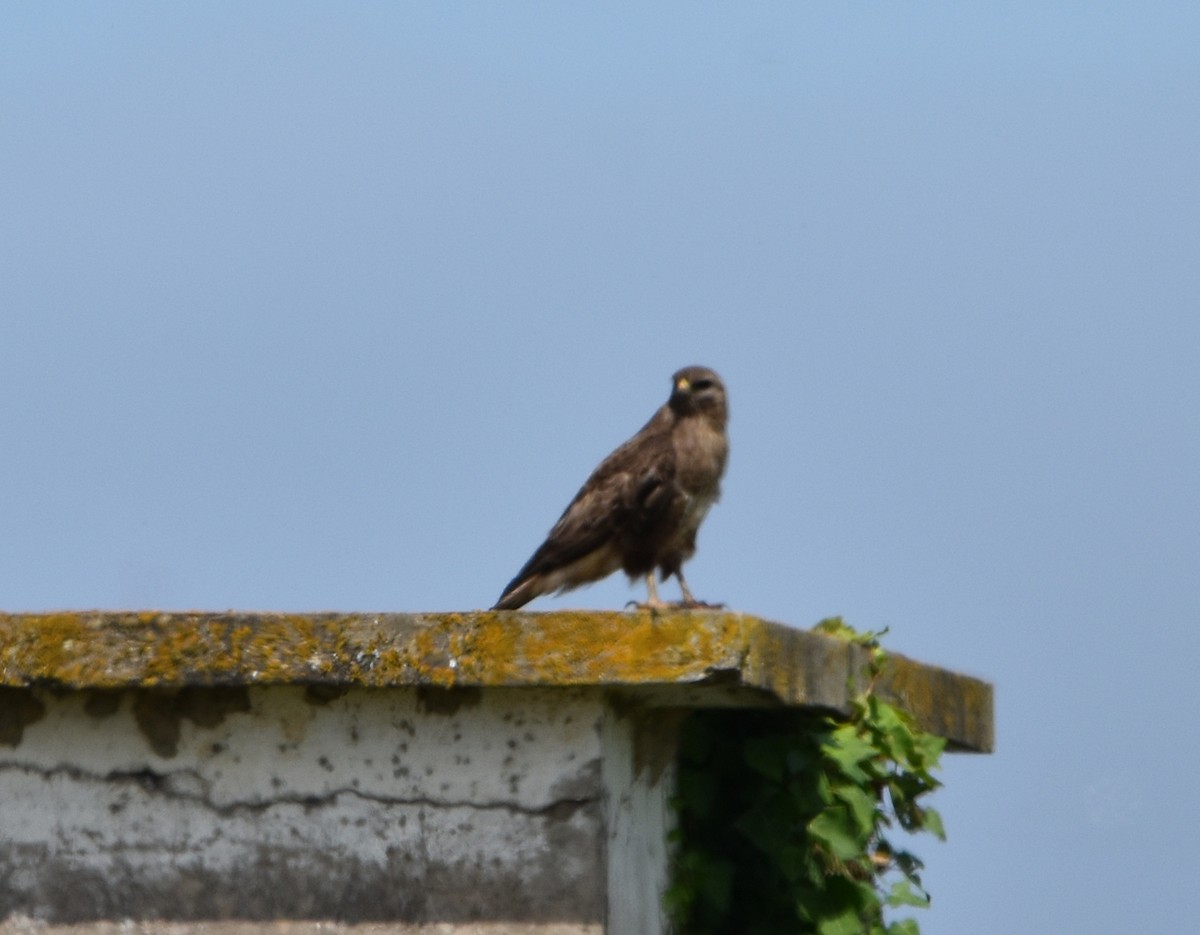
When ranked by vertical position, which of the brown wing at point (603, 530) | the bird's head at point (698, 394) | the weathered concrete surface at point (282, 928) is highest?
the bird's head at point (698, 394)

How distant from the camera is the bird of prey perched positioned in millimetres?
6332

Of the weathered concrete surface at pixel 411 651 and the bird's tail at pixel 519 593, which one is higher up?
the bird's tail at pixel 519 593

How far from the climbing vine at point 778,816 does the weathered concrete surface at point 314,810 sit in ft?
1.98

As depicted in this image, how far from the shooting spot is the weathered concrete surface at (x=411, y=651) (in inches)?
164

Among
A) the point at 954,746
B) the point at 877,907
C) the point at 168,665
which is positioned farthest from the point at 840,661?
the point at 168,665

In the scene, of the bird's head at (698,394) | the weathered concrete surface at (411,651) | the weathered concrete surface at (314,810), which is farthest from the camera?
the bird's head at (698,394)

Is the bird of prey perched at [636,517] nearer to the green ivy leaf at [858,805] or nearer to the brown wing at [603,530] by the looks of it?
the brown wing at [603,530]

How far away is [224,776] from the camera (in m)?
4.40

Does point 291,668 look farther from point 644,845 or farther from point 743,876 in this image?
point 743,876

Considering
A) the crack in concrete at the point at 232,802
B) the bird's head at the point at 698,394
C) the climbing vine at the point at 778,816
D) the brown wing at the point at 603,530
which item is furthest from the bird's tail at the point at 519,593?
the crack in concrete at the point at 232,802

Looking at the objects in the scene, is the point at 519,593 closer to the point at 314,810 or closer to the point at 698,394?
the point at 698,394

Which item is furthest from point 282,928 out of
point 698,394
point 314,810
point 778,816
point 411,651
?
point 698,394

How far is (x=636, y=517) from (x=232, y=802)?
227 centimetres

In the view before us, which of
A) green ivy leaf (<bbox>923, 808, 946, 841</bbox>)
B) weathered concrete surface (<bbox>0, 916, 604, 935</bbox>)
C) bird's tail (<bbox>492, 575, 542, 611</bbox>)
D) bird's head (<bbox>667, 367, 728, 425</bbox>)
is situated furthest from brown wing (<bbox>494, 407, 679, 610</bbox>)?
weathered concrete surface (<bbox>0, 916, 604, 935</bbox>)
